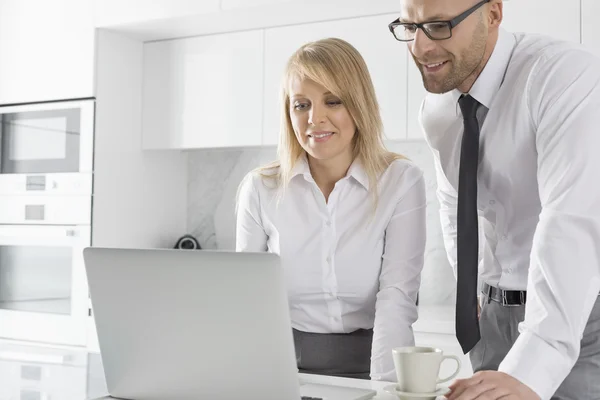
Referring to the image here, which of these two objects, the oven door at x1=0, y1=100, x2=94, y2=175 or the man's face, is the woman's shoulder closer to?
the man's face

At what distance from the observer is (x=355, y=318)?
1.73 meters

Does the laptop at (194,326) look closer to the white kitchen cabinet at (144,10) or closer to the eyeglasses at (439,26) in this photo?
the eyeglasses at (439,26)

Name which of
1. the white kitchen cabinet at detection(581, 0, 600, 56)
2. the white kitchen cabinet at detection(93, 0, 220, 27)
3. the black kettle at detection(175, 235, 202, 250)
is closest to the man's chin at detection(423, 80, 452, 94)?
the white kitchen cabinet at detection(581, 0, 600, 56)

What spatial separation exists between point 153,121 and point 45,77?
0.52 m

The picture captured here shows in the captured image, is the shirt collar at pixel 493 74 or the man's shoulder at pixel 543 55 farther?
the shirt collar at pixel 493 74

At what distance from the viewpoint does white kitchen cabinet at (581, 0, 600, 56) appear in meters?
2.59

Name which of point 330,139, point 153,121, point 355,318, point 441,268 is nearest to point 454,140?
point 330,139

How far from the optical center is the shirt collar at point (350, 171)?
5.79ft

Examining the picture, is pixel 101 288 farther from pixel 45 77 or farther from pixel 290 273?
pixel 45 77

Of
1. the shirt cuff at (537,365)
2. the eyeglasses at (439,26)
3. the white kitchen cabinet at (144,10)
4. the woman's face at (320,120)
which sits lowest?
the shirt cuff at (537,365)

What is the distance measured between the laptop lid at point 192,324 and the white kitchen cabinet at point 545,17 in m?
1.98

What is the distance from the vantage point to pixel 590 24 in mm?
2607

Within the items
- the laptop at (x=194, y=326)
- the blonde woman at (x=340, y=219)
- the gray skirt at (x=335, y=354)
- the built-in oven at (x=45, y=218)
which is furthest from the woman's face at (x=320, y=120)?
the built-in oven at (x=45, y=218)

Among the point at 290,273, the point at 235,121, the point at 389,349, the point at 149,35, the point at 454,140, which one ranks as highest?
the point at 149,35
